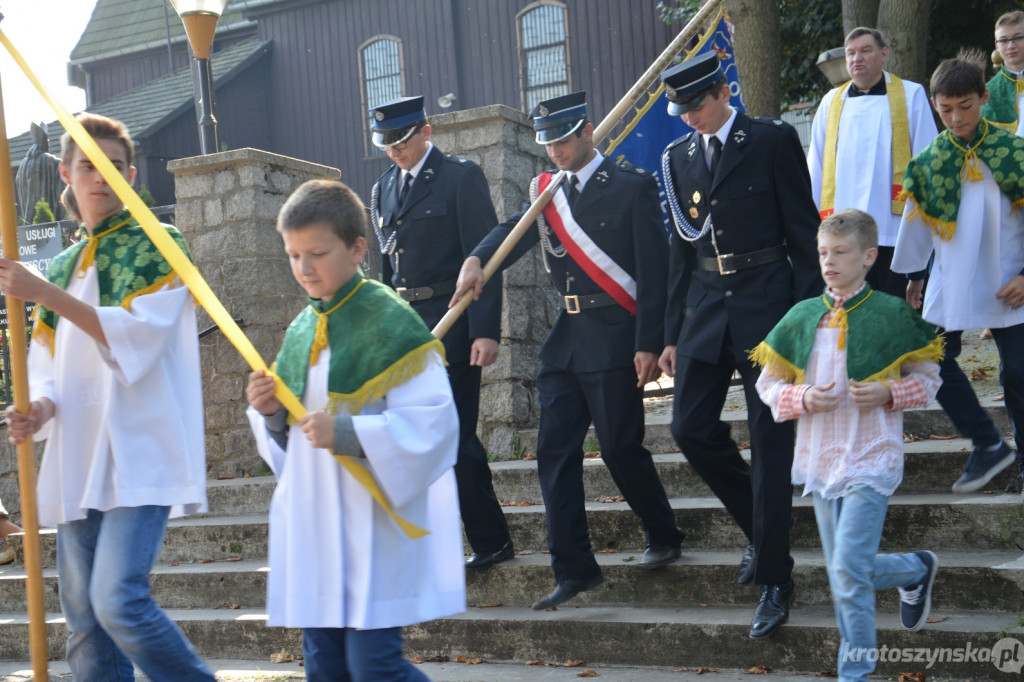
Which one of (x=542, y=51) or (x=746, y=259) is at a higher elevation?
(x=542, y=51)

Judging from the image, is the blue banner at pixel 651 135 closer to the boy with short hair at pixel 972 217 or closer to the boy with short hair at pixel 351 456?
the boy with short hair at pixel 972 217

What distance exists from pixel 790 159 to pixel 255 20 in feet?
75.0

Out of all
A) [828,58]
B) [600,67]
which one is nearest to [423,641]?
[828,58]

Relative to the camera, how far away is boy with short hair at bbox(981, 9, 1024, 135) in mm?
5789

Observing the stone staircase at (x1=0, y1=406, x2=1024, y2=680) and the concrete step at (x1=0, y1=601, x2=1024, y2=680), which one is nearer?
the concrete step at (x1=0, y1=601, x2=1024, y2=680)

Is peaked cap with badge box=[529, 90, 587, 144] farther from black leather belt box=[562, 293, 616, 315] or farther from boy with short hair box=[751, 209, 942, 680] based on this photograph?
boy with short hair box=[751, 209, 942, 680]

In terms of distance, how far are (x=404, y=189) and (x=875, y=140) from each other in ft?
7.35

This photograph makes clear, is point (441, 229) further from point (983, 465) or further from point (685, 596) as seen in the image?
point (983, 465)

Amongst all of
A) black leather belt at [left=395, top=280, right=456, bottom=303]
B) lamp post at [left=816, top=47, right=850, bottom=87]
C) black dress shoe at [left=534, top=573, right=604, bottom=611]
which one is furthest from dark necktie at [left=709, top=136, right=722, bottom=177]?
lamp post at [left=816, top=47, right=850, bottom=87]

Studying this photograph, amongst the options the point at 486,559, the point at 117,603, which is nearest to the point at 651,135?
the point at 486,559

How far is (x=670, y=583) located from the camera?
4.78 meters

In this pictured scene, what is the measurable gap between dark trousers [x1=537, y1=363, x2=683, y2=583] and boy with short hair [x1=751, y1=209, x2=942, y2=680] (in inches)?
34.8

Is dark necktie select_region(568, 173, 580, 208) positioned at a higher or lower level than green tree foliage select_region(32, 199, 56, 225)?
lower

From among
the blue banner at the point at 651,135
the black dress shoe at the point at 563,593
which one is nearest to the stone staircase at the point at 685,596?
the black dress shoe at the point at 563,593
